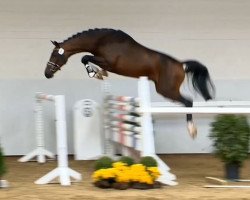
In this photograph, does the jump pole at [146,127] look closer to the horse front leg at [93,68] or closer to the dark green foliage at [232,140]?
the dark green foliage at [232,140]

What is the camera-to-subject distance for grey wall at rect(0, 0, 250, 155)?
8.90 metres

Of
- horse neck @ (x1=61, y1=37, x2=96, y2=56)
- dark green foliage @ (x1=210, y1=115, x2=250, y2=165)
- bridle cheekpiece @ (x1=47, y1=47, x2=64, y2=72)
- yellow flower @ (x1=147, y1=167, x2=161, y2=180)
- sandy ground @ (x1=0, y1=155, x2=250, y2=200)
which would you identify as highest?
horse neck @ (x1=61, y1=37, x2=96, y2=56)

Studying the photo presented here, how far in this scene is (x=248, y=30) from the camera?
934cm

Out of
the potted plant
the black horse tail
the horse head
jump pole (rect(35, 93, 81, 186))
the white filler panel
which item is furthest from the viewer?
the white filler panel

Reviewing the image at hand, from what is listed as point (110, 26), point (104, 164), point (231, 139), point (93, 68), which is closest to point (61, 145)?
point (104, 164)

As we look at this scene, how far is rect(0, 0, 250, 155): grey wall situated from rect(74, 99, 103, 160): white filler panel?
0.62m

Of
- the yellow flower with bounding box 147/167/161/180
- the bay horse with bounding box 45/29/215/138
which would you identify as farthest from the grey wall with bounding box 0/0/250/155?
the yellow flower with bounding box 147/167/161/180

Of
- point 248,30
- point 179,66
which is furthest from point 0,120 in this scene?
point 248,30

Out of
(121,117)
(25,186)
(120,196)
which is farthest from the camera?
(121,117)

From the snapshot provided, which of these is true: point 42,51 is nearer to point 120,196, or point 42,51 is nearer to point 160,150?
point 160,150

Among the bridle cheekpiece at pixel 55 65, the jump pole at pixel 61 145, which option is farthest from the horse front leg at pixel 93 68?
the jump pole at pixel 61 145

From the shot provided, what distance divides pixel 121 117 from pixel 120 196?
1803 mm

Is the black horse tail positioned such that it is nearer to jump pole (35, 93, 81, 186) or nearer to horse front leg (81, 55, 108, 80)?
horse front leg (81, 55, 108, 80)

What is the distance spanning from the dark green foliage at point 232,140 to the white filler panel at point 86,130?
2.60 metres
